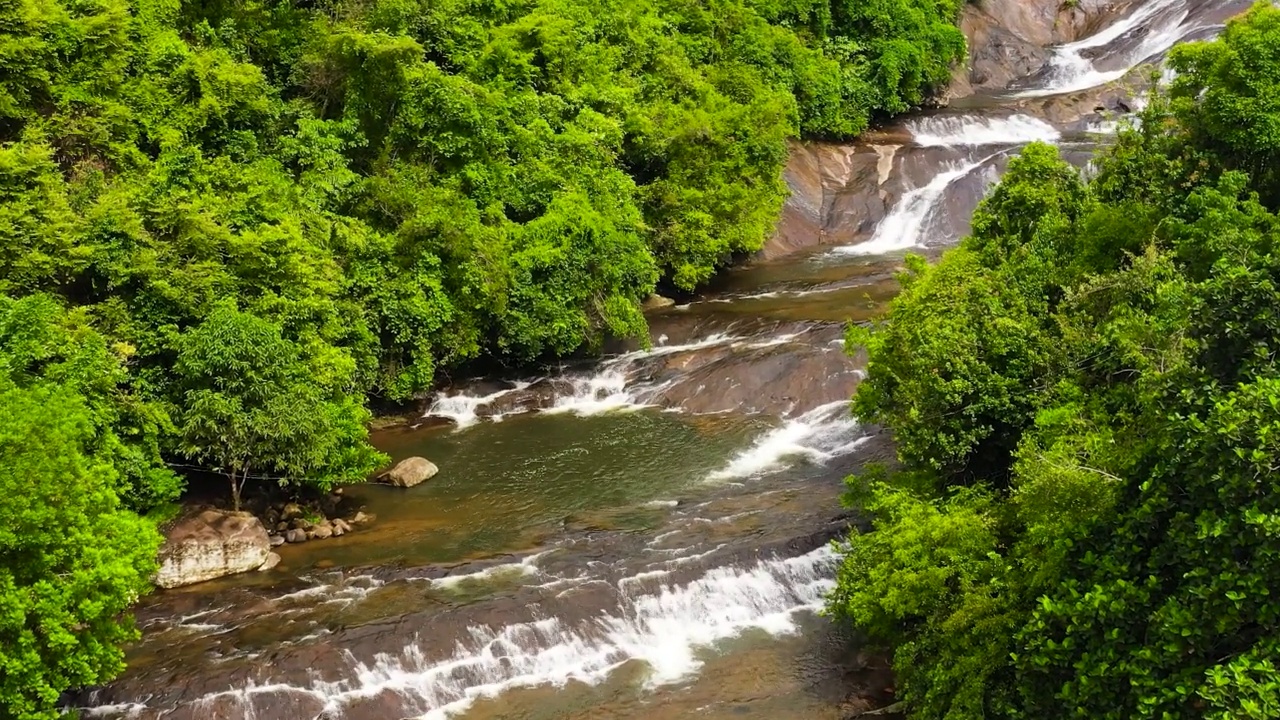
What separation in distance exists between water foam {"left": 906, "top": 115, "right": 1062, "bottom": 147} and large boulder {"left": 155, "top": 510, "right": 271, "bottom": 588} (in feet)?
126

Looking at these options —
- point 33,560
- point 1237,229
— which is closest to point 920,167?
point 1237,229

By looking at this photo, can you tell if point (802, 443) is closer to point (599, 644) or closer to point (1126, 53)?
point (599, 644)

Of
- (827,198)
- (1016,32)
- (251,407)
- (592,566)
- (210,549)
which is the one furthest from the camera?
(1016,32)

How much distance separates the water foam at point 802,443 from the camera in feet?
81.8

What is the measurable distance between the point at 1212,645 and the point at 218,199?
2276 cm

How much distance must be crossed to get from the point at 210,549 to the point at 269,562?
1.28m

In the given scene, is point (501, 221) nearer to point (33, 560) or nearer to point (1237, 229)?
point (33, 560)

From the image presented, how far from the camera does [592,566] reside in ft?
64.2

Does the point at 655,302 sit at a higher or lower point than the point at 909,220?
lower

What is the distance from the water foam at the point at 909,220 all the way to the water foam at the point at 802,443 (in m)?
15.8

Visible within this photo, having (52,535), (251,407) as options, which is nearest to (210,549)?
(251,407)

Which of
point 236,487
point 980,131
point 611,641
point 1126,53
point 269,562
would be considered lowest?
point 611,641

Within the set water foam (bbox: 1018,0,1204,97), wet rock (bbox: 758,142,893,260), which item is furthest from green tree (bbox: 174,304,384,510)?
water foam (bbox: 1018,0,1204,97)

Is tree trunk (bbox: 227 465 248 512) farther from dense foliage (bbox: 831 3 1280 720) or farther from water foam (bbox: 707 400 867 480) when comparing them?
dense foliage (bbox: 831 3 1280 720)
